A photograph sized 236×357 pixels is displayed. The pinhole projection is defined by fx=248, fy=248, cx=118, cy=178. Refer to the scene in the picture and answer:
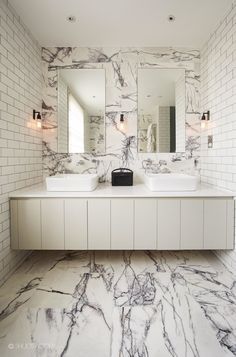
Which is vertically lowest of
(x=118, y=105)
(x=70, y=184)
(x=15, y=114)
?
(x=70, y=184)

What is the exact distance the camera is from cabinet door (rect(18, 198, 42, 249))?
2.40 m

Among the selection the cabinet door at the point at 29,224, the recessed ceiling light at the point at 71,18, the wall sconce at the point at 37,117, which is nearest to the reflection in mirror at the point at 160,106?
the recessed ceiling light at the point at 71,18

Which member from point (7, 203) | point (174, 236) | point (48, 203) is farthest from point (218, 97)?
point (7, 203)

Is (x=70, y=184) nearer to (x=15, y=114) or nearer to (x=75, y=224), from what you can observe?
(x=75, y=224)

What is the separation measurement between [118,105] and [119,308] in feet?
7.67

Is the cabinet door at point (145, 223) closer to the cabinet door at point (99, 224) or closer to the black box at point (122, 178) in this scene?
the cabinet door at point (99, 224)

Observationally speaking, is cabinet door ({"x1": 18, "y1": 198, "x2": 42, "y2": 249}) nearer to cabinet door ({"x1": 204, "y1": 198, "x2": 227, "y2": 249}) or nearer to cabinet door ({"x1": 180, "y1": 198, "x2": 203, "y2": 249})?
cabinet door ({"x1": 180, "y1": 198, "x2": 203, "y2": 249})

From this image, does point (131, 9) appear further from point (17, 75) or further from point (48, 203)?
point (48, 203)

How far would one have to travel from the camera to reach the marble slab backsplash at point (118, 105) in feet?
10.3

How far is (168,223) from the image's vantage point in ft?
7.91

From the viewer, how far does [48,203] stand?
2.40 meters

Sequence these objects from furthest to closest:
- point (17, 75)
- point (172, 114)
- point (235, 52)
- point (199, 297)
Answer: point (172, 114)
point (17, 75)
point (235, 52)
point (199, 297)

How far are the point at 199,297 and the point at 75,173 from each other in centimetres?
204

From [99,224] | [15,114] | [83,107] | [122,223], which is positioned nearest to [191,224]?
[122,223]
